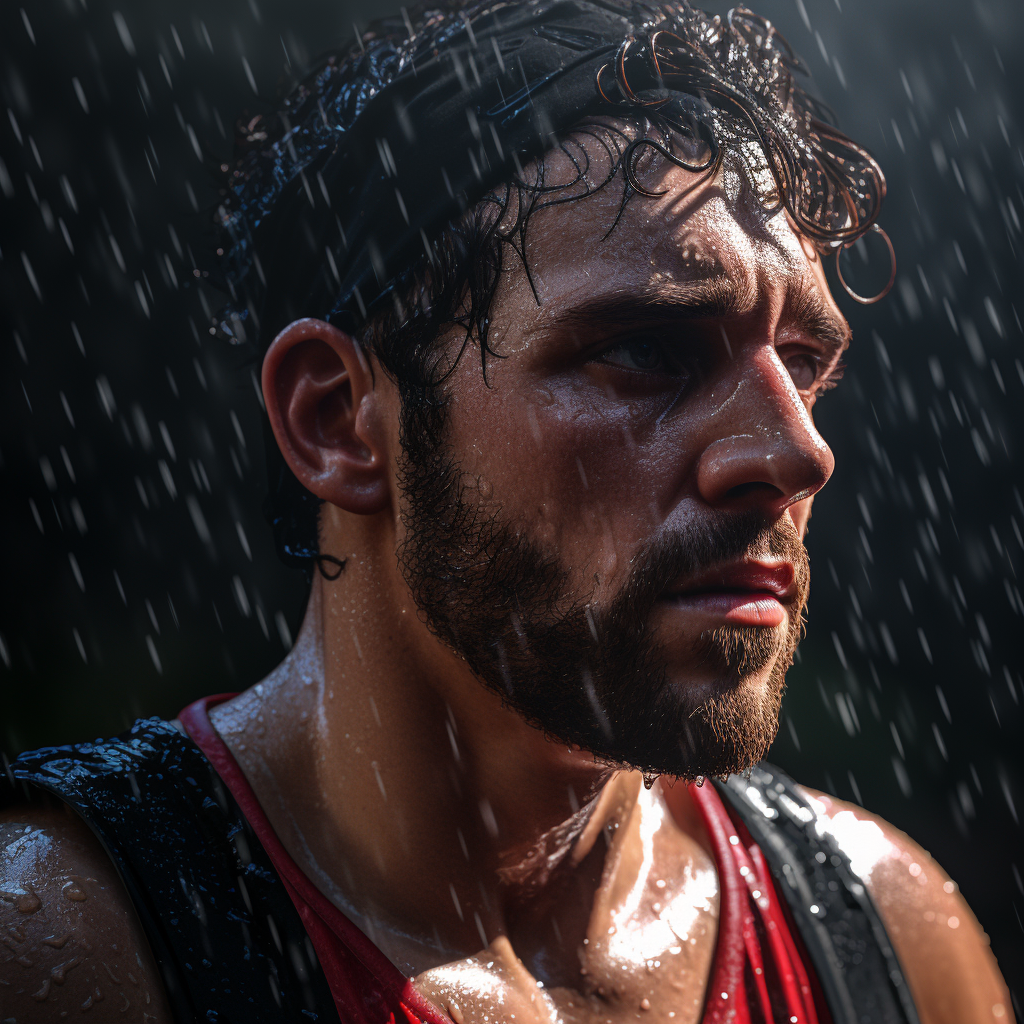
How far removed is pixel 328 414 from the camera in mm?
1457

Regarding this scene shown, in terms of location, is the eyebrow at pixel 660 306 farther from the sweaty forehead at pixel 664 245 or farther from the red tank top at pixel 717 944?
the red tank top at pixel 717 944

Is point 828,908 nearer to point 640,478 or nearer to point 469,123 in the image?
point 640,478

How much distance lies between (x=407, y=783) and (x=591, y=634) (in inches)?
16.4

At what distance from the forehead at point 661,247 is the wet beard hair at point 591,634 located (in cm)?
→ 30

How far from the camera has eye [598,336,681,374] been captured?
4.09ft

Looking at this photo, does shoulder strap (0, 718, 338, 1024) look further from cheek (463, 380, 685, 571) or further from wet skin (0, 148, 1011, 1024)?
cheek (463, 380, 685, 571)

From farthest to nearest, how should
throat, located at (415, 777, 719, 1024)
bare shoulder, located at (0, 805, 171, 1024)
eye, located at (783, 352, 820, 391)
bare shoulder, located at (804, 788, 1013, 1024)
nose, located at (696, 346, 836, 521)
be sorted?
bare shoulder, located at (804, 788, 1013, 1024)
eye, located at (783, 352, 820, 391)
throat, located at (415, 777, 719, 1024)
nose, located at (696, 346, 836, 521)
bare shoulder, located at (0, 805, 171, 1024)

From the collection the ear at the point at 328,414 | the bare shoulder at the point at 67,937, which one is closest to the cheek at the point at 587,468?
the ear at the point at 328,414

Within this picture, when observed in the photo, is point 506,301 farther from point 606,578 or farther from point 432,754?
point 432,754

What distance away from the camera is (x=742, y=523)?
1190 mm

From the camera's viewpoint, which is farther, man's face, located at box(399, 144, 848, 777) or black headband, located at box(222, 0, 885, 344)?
black headband, located at box(222, 0, 885, 344)

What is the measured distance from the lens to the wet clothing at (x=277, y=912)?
3.72 feet

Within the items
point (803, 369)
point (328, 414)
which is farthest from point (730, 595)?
point (328, 414)

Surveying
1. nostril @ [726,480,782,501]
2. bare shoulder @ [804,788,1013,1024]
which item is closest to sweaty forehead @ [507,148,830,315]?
nostril @ [726,480,782,501]
